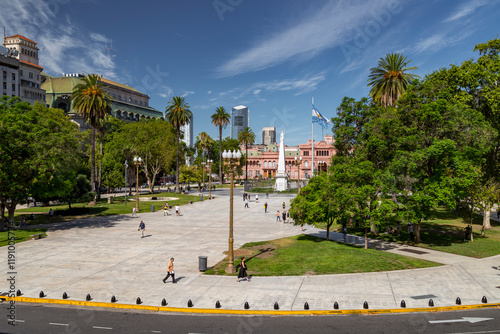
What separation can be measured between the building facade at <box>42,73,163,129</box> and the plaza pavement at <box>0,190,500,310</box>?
89.3 m

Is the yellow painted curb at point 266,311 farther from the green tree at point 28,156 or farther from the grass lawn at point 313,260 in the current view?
the green tree at point 28,156

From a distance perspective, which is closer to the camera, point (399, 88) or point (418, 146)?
point (418, 146)

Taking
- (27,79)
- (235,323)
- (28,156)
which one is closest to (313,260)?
(235,323)

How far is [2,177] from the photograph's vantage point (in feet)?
84.0

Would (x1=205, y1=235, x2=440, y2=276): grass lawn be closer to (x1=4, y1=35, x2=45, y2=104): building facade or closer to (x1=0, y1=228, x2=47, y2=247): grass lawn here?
(x1=0, y1=228, x2=47, y2=247): grass lawn

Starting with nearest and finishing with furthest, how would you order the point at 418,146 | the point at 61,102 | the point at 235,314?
the point at 235,314
the point at 418,146
the point at 61,102

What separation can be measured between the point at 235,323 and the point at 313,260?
936 cm

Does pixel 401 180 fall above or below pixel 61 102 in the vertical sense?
below

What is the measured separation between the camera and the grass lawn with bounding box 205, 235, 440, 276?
18094mm

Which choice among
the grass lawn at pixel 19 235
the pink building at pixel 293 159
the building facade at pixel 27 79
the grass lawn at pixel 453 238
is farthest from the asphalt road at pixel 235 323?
the pink building at pixel 293 159

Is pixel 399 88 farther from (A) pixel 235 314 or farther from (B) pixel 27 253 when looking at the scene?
(B) pixel 27 253

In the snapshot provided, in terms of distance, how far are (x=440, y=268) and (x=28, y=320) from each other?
2053cm

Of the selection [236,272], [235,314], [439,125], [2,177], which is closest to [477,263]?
[439,125]

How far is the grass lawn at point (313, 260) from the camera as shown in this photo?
1809 centimetres
